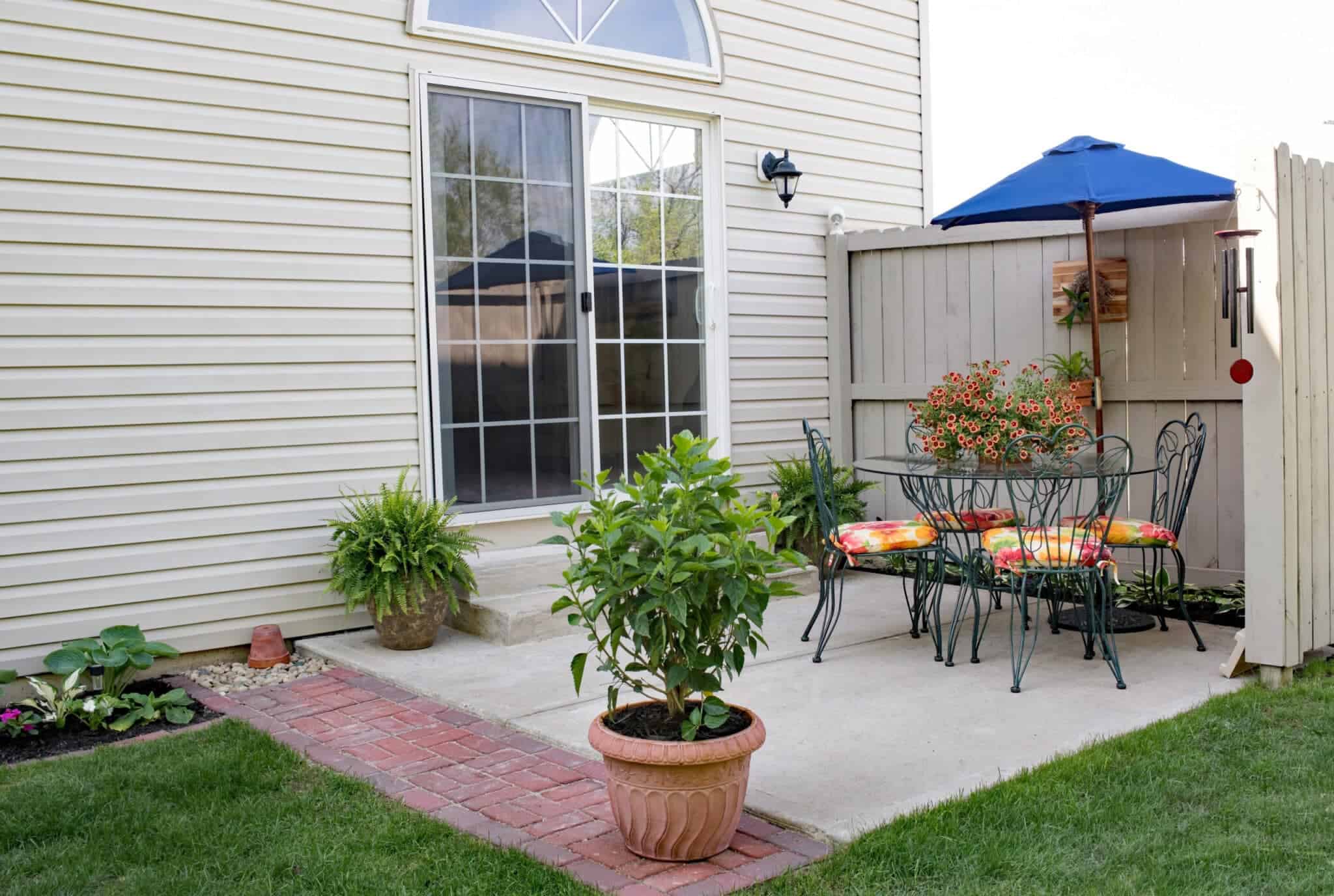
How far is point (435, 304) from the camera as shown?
17.7 feet

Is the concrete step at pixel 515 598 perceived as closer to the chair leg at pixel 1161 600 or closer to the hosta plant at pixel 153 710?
the hosta plant at pixel 153 710

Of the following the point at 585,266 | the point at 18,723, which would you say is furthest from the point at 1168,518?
the point at 18,723

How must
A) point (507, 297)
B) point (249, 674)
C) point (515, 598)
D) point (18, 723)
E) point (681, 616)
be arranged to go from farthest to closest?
1. point (507, 297)
2. point (515, 598)
3. point (249, 674)
4. point (18, 723)
5. point (681, 616)

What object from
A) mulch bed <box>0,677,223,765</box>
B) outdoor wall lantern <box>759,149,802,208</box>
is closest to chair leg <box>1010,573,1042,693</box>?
outdoor wall lantern <box>759,149,802,208</box>

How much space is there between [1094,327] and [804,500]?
172 centimetres

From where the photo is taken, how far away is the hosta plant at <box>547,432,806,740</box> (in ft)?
9.08

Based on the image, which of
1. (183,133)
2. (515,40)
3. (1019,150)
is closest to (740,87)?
(515,40)

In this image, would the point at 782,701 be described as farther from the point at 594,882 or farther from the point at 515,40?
the point at 515,40

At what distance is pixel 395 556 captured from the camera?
15.7 ft

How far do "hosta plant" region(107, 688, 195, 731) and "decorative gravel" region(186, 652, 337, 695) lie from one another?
263 millimetres

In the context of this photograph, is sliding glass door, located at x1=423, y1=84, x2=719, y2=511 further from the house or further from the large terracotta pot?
the large terracotta pot

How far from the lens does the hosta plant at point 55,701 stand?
4094 mm

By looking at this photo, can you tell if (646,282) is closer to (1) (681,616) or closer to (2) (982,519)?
(2) (982,519)

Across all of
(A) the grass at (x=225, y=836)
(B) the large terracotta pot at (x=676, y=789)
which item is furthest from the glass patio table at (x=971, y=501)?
(A) the grass at (x=225, y=836)
